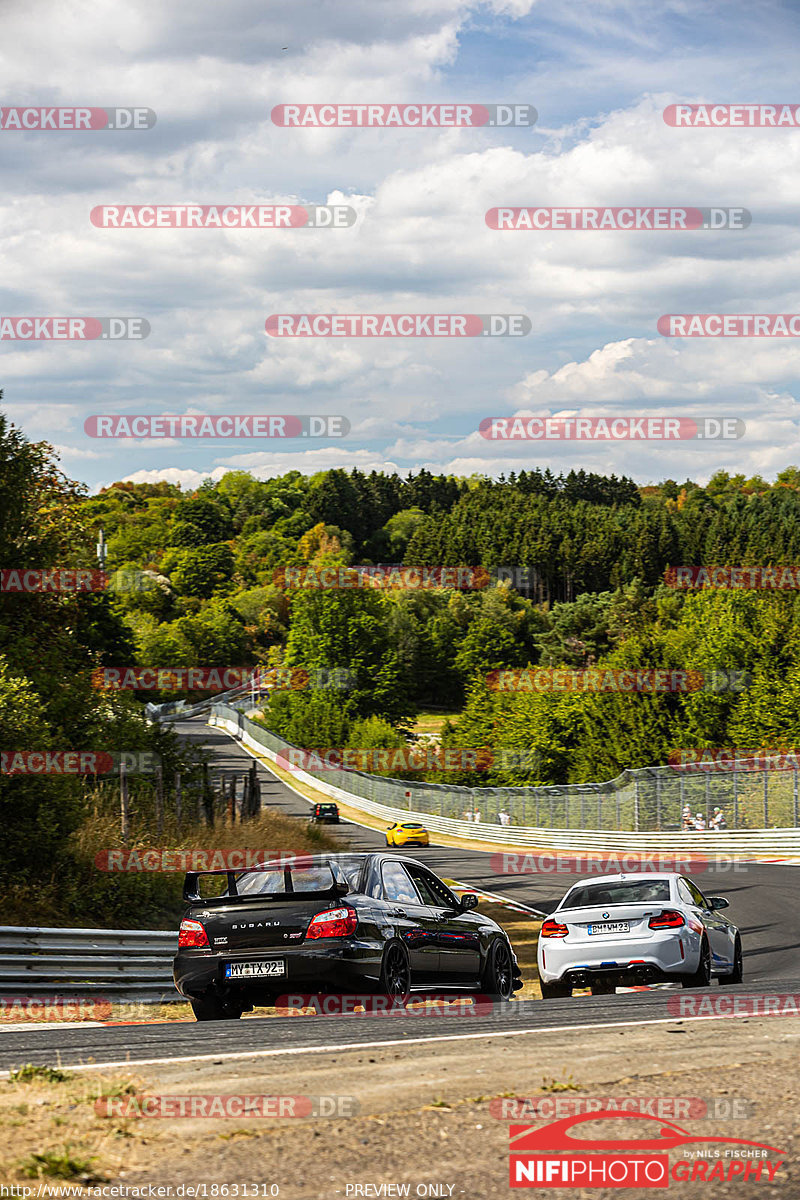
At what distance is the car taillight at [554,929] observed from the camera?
13312mm

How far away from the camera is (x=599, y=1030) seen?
830 cm

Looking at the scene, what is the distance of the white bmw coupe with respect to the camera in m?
12.6

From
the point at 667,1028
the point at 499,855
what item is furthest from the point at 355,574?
the point at 667,1028

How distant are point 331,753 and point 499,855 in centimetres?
5082

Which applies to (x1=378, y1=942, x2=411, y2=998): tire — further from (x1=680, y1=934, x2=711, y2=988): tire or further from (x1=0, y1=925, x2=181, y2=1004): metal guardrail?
(x1=0, y1=925, x2=181, y2=1004): metal guardrail

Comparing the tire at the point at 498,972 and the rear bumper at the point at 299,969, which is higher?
the rear bumper at the point at 299,969

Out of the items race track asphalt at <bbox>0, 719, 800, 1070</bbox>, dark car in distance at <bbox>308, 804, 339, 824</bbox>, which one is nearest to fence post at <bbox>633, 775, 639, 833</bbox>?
dark car in distance at <bbox>308, 804, 339, 824</bbox>

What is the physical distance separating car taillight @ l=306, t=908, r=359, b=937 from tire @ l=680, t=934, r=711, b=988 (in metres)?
4.09

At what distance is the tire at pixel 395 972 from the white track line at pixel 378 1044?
2308 mm

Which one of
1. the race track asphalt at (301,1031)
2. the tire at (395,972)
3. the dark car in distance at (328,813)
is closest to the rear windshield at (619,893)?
the race track asphalt at (301,1031)

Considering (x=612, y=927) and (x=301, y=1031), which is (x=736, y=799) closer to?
(x=612, y=927)

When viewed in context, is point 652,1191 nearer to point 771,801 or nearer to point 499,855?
point 771,801

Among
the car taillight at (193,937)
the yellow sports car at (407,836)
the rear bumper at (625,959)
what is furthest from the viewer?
the yellow sports car at (407,836)

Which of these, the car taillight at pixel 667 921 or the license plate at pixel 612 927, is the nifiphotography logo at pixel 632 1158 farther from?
the license plate at pixel 612 927
